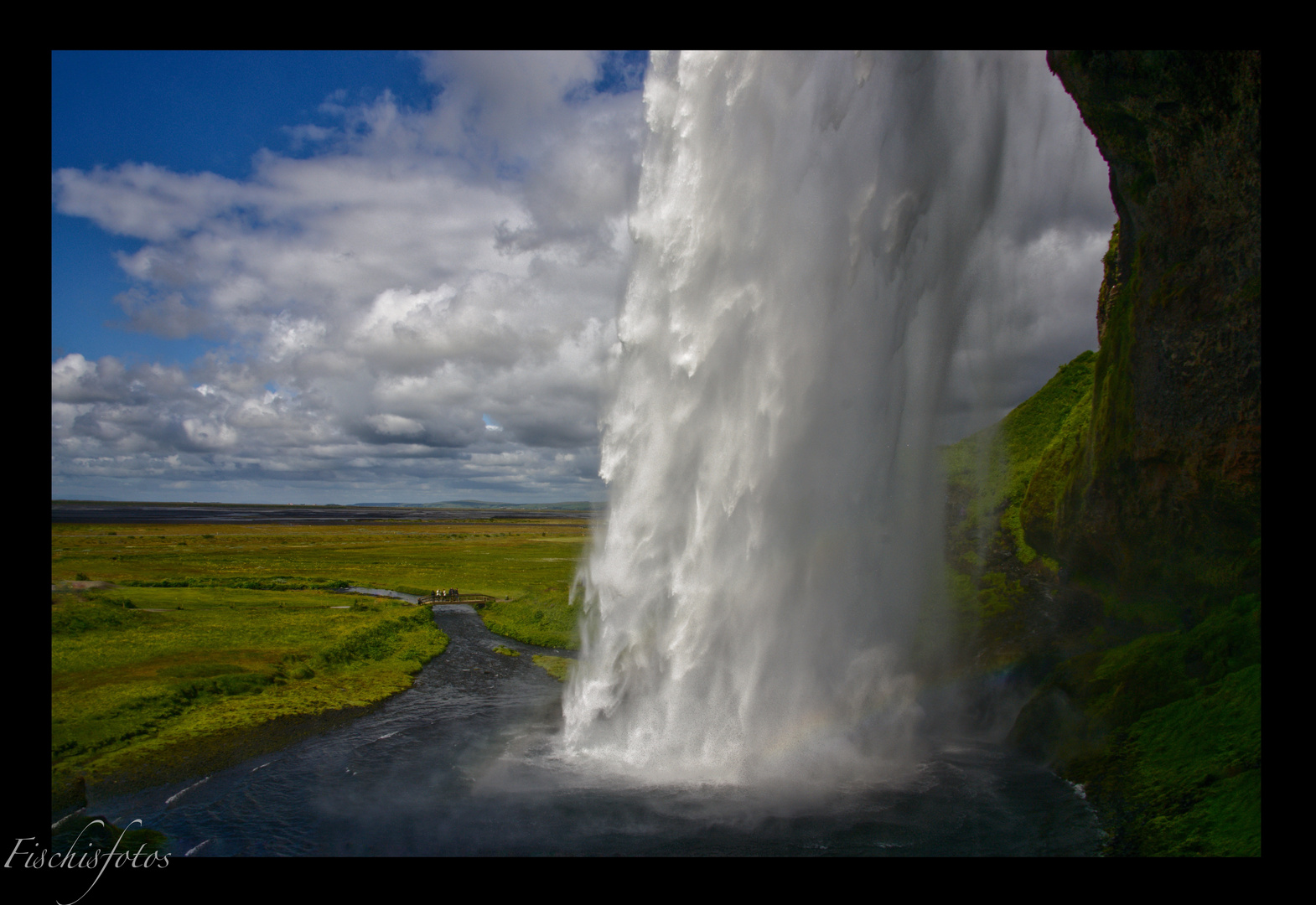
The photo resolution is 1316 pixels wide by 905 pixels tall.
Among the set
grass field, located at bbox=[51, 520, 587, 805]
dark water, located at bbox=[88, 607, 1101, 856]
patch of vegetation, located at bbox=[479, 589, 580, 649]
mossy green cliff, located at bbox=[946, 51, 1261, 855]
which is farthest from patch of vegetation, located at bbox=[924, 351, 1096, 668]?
grass field, located at bbox=[51, 520, 587, 805]

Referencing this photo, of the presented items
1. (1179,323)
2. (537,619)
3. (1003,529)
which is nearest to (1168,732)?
(1179,323)

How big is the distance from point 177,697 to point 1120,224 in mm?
35742

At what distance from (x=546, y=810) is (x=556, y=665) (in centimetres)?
1661

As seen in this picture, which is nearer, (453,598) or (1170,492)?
(1170,492)

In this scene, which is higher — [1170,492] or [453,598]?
[1170,492]

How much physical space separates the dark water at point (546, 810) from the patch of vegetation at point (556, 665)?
29.9ft

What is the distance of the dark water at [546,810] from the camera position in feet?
43.9

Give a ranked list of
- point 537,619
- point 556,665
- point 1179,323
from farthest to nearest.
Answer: point 537,619 → point 556,665 → point 1179,323

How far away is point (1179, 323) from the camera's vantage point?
56.8 feet

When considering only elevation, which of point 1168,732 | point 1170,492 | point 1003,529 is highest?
point 1170,492

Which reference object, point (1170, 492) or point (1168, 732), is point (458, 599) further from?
point (1170, 492)

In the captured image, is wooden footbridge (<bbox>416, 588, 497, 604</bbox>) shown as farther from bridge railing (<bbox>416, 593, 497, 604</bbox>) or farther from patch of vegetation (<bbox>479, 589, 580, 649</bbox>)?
patch of vegetation (<bbox>479, 589, 580, 649</bbox>)

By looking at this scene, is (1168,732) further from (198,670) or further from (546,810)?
(198,670)

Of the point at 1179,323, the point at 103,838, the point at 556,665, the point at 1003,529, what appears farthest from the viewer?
the point at 1003,529
